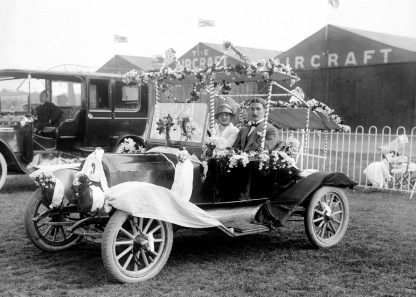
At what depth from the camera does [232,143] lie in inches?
223

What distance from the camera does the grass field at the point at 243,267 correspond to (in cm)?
414

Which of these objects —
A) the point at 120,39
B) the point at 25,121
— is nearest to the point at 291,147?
the point at 25,121

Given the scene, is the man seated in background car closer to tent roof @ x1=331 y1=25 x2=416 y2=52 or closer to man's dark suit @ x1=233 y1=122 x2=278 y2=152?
man's dark suit @ x1=233 y1=122 x2=278 y2=152

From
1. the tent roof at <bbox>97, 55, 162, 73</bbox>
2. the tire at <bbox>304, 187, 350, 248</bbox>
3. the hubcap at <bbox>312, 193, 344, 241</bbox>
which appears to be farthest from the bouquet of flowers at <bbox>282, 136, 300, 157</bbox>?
the tent roof at <bbox>97, 55, 162, 73</bbox>

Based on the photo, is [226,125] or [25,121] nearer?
[226,125]

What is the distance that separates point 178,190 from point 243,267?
958mm

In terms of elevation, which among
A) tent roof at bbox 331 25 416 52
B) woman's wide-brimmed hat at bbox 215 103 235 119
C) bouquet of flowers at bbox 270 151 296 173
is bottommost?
bouquet of flowers at bbox 270 151 296 173

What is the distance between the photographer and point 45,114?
1008 cm

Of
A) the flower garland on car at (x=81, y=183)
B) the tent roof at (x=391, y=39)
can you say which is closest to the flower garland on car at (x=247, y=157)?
the flower garland on car at (x=81, y=183)

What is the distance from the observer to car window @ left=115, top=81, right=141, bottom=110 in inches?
412

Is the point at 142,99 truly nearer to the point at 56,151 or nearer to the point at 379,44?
the point at 56,151

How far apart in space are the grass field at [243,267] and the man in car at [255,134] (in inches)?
44.1

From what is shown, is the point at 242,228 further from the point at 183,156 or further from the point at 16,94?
the point at 16,94

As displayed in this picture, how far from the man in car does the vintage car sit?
4.96m
